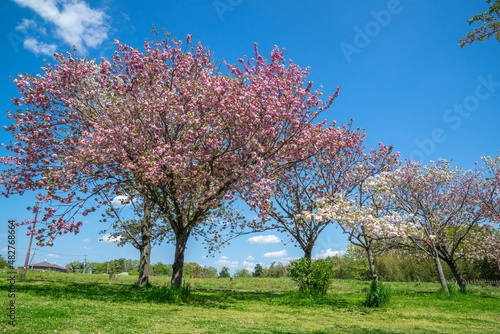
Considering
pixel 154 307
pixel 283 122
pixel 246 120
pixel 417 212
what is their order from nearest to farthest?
pixel 154 307 < pixel 246 120 < pixel 283 122 < pixel 417 212

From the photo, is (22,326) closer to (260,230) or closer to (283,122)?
(283,122)

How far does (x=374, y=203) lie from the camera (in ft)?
75.6

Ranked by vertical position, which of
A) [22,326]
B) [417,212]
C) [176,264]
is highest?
[417,212]

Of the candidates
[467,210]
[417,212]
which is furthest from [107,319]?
[467,210]

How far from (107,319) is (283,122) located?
11958 millimetres

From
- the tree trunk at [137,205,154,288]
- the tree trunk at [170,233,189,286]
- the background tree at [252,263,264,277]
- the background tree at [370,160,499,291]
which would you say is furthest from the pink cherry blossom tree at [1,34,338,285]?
the background tree at [252,263,264,277]

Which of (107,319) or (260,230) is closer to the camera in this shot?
(107,319)

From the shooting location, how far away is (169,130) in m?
16.5

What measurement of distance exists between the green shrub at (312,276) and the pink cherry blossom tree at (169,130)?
7099mm

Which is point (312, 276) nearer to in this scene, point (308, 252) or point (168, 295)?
point (308, 252)

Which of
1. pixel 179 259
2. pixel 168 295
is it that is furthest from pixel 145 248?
pixel 168 295

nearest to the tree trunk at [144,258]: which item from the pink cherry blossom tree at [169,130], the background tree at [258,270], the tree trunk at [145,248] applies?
the tree trunk at [145,248]

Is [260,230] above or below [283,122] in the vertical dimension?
below

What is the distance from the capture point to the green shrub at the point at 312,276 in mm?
18766
